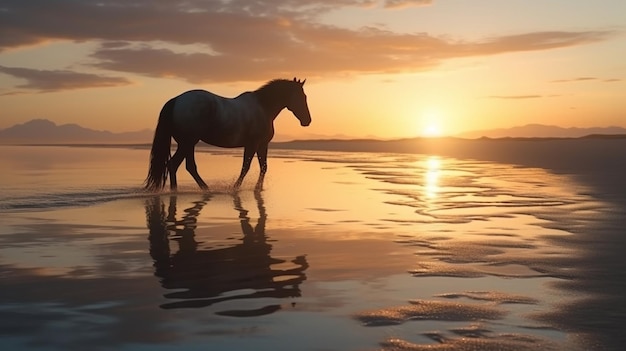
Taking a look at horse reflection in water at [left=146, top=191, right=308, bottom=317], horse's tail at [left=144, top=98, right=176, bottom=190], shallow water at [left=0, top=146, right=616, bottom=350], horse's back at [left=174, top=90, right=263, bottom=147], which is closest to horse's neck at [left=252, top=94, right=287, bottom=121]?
horse's back at [left=174, top=90, right=263, bottom=147]

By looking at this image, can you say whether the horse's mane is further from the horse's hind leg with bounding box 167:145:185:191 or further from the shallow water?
the shallow water

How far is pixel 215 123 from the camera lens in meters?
14.2

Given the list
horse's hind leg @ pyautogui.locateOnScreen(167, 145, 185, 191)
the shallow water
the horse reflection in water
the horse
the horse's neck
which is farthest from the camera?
the horse's neck

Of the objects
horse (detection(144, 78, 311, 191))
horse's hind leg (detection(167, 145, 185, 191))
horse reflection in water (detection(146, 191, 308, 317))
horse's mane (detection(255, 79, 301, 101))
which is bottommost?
horse reflection in water (detection(146, 191, 308, 317))

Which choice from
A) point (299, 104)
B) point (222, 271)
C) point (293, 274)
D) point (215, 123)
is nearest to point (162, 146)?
point (215, 123)

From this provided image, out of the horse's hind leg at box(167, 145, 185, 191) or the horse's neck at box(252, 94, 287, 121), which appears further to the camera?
the horse's neck at box(252, 94, 287, 121)

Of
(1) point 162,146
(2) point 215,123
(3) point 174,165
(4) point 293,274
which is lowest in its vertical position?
(4) point 293,274

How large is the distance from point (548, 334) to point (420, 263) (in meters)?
2.25

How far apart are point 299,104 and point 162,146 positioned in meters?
3.93

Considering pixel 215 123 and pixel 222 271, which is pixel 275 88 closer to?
pixel 215 123

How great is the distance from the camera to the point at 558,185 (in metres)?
15.1

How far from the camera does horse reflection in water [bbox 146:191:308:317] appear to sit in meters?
4.67

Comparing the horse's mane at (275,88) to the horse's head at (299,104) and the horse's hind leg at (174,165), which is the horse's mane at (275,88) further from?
the horse's hind leg at (174,165)

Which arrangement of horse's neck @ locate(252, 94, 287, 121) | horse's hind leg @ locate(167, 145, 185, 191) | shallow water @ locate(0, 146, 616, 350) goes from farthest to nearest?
horse's neck @ locate(252, 94, 287, 121) → horse's hind leg @ locate(167, 145, 185, 191) → shallow water @ locate(0, 146, 616, 350)
